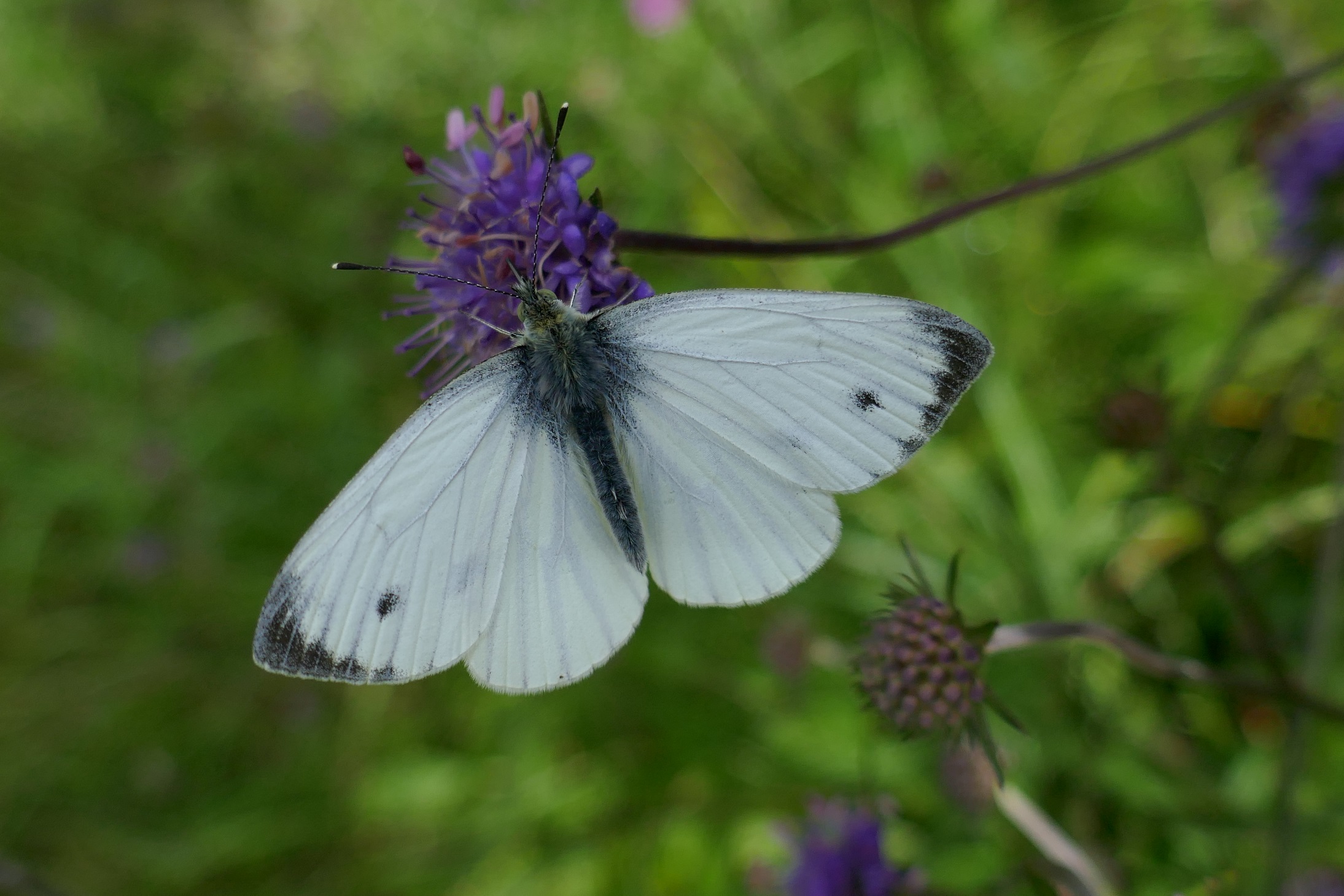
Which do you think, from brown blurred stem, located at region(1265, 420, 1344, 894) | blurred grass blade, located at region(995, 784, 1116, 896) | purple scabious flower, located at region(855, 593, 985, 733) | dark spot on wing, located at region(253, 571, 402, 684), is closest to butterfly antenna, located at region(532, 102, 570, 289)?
Result: dark spot on wing, located at region(253, 571, 402, 684)

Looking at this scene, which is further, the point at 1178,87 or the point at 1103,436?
the point at 1178,87

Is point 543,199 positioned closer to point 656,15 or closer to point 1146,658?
point 1146,658

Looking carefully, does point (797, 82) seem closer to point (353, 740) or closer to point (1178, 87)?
point (1178, 87)

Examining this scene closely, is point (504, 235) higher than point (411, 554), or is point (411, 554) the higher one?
point (504, 235)

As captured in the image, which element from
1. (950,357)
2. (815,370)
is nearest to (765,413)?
(815,370)

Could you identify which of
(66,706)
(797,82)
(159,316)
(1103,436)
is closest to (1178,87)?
(797,82)

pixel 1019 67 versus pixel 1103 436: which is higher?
pixel 1019 67

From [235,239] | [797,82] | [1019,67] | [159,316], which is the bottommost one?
[1019,67]

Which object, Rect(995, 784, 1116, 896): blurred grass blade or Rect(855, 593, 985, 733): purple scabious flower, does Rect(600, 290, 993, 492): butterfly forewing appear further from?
Rect(995, 784, 1116, 896): blurred grass blade
